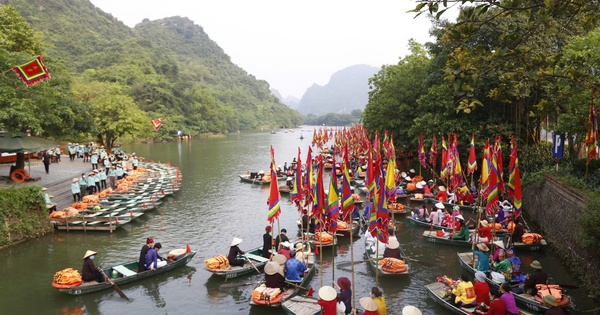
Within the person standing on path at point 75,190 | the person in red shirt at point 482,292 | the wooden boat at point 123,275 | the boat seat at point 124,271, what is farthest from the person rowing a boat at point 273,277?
the person standing on path at point 75,190

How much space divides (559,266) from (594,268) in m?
2.72

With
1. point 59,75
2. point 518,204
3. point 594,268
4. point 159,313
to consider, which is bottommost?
point 159,313

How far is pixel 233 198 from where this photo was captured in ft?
94.0

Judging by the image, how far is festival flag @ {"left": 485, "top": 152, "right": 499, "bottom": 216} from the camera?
49.8 feet

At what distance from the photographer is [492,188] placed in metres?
15.4

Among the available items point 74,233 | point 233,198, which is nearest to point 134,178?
point 233,198

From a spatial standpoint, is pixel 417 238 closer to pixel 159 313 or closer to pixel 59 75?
pixel 159 313

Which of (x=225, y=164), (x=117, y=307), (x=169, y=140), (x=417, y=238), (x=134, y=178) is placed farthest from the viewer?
(x=169, y=140)

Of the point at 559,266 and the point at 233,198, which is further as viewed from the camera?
the point at 233,198

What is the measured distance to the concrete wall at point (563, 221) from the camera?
1297cm

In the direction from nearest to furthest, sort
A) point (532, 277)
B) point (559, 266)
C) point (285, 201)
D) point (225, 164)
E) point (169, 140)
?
1. point (532, 277)
2. point (559, 266)
3. point (285, 201)
4. point (225, 164)
5. point (169, 140)

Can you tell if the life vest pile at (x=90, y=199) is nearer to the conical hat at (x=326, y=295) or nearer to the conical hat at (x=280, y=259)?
the conical hat at (x=280, y=259)

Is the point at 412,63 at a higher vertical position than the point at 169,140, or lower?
higher

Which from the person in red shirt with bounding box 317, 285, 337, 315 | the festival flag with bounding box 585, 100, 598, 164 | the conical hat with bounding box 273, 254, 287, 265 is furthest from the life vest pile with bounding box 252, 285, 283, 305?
the festival flag with bounding box 585, 100, 598, 164
